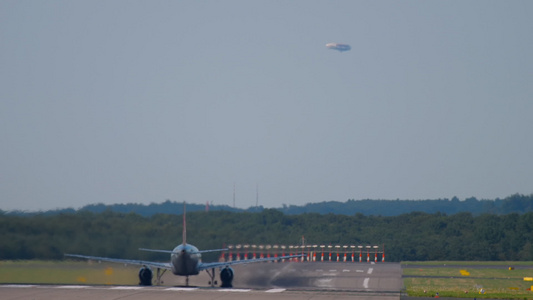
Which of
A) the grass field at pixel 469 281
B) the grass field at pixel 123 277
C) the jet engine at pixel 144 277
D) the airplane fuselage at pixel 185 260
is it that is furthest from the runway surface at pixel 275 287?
the grass field at pixel 123 277

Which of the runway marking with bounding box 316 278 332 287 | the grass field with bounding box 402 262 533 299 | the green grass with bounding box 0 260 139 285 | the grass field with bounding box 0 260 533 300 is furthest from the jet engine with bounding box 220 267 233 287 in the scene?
the grass field with bounding box 402 262 533 299

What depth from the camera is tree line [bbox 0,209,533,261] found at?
157 feet

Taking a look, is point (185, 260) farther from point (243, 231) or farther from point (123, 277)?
point (243, 231)

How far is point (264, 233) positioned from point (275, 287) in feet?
77.9

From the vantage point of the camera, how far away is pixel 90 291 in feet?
110

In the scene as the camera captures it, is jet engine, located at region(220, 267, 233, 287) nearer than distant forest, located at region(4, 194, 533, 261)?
Yes

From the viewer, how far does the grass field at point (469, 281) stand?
36.2 m

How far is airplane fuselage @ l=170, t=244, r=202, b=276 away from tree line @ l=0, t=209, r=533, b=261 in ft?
25.8

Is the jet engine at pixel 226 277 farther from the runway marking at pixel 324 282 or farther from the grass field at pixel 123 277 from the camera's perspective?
the grass field at pixel 123 277

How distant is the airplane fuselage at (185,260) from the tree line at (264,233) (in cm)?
785

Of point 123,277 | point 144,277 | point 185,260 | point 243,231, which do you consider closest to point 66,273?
point 123,277

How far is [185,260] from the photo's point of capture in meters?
43.1

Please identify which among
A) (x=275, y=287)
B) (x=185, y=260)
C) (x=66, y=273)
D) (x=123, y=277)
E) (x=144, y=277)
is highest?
(x=185, y=260)

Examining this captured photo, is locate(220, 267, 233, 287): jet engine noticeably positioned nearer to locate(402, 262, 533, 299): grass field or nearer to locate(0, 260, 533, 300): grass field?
locate(0, 260, 533, 300): grass field
